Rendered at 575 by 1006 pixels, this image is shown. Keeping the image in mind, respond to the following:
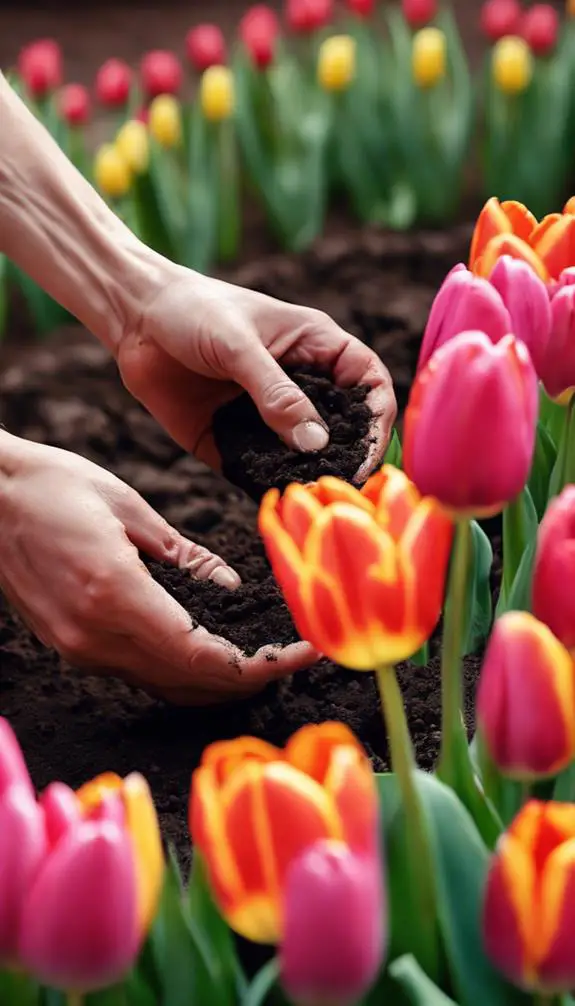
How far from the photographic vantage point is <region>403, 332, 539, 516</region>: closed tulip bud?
2.23ft

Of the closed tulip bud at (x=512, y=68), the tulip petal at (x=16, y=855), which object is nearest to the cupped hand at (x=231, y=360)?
the tulip petal at (x=16, y=855)

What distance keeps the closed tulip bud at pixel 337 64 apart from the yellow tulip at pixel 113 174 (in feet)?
1.52

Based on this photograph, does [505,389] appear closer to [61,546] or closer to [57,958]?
[57,958]

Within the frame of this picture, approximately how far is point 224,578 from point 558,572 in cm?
67

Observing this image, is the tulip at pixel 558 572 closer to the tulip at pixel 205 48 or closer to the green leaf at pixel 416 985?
the green leaf at pixel 416 985

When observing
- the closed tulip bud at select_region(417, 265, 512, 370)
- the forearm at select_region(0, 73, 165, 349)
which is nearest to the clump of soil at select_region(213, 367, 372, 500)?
the forearm at select_region(0, 73, 165, 349)

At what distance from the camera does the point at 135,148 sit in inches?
96.5

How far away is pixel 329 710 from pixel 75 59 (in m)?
3.04

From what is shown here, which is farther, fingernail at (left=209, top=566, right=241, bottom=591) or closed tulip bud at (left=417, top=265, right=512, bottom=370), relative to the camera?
fingernail at (left=209, top=566, right=241, bottom=591)

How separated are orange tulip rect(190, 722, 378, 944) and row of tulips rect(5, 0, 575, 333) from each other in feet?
6.47

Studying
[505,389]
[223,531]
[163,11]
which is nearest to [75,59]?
[163,11]

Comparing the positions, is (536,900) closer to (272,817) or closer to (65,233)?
(272,817)

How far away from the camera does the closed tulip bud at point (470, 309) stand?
82 centimetres

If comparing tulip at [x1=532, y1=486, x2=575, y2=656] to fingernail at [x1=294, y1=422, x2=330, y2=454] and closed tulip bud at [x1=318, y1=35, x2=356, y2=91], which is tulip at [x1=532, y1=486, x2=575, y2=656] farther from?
closed tulip bud at [x1=318, y1=35, x2=356, y2=91]
